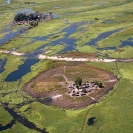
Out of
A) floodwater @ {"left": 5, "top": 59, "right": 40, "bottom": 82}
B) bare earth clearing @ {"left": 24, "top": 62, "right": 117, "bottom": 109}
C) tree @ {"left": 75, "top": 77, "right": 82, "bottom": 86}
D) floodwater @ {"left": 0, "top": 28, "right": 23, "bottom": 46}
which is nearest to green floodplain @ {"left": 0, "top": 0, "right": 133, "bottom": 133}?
floodwater @ {"left": 0, "top": 28, "right": 23, "bottom": 46}

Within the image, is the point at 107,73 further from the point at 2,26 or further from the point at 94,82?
the point at 2,26

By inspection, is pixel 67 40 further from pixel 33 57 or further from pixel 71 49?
pixel 33 57

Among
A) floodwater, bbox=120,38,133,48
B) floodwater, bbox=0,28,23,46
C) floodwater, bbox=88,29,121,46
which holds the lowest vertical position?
floodwater, bbox=120,38,133,48

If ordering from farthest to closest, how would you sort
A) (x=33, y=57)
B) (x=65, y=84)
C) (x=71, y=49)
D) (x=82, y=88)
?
(x=71, y=49), (x=33, y=57), (x=65, y=84), (x=82, y=88)

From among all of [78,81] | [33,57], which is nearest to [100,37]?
[33,57]

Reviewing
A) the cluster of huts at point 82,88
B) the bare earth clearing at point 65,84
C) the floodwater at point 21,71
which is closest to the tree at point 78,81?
the cluster of huts at point 82,88

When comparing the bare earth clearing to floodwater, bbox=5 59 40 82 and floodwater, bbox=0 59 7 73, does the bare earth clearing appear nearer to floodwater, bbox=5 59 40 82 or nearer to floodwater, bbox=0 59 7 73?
floodwater, bbox=5 59 40 82
